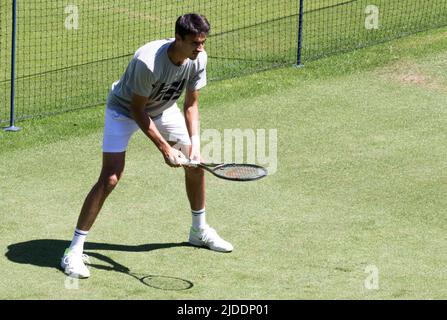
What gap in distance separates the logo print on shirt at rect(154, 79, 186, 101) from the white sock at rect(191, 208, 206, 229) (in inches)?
42.5

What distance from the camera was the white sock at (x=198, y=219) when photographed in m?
10.0

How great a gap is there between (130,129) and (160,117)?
380mm

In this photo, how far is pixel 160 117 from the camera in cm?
982

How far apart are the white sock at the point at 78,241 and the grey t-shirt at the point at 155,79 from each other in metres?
1.07

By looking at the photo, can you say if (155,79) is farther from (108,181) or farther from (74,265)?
(74,265)

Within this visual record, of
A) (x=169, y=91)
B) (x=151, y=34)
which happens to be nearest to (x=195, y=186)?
(x=169, y=91)

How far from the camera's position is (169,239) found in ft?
33.6

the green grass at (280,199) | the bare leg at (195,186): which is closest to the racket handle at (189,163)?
the bare leg at (195,186)

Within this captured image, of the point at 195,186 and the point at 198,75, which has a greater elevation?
the point at 198,75

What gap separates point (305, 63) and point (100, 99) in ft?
9.53

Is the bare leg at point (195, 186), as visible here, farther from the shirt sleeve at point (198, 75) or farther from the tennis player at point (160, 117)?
the shirt sleeve at point (198, 75)

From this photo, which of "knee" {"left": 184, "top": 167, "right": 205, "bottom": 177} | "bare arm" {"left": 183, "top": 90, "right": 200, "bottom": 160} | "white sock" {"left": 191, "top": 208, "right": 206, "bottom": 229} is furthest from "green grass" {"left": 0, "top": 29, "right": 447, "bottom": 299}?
"bare arm" {"left": 183, "top": 90, "right": 200, "bottom": 160}

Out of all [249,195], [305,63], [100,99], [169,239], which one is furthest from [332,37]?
[169,239]
